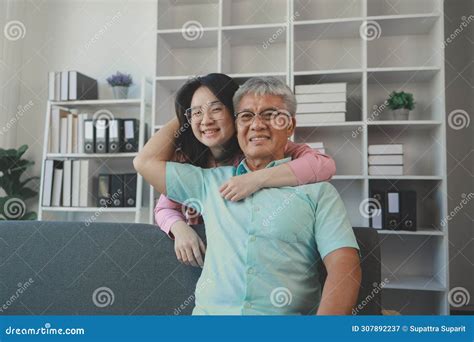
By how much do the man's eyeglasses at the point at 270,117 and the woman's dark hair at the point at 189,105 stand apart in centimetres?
8

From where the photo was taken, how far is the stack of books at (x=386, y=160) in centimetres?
200

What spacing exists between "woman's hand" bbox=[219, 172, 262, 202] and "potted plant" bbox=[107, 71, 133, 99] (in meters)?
1.73

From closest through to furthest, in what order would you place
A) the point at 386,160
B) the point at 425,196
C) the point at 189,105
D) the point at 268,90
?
the point at 268,90, the point at 189,105, the point at 386,160, the point at 425,196

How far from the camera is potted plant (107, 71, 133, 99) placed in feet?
7.84

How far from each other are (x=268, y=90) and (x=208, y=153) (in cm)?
25

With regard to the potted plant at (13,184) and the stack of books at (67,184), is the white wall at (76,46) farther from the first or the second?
the stack of books at (67,184)

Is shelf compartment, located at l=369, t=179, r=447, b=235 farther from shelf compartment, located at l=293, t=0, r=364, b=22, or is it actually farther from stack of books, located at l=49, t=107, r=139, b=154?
stack of books, located at l=49, t=107, r=139, b=154

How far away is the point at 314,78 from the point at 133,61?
1.09 m

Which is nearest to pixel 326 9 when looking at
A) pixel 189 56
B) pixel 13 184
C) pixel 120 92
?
pixel 189 56

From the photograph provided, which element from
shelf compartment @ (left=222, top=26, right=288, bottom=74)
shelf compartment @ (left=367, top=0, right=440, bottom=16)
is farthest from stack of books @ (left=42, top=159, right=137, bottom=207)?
shelf compartment @ (left=367, top=0, right=440, bottom=16)

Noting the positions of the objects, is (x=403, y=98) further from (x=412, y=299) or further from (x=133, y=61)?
(x=133, y=61)

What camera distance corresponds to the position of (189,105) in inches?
40.2

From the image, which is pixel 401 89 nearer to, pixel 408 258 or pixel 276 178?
pixel 408 258

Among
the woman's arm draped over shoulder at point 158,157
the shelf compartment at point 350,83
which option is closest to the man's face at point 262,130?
the woman's arm draped over shoulder at point 158,157
